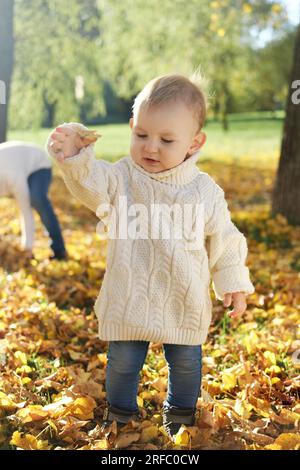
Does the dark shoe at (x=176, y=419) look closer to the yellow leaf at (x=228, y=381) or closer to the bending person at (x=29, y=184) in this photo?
the yellow leaf at (x=228, y=381)

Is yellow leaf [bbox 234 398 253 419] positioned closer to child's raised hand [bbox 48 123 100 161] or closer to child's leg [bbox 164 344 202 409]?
child's leg [bbox 164 344 202 409]

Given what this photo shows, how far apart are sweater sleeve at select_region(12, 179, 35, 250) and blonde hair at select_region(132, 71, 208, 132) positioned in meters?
3.12

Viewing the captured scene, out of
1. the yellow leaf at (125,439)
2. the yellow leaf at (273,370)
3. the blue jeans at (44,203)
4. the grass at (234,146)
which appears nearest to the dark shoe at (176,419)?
the yellow leaf at (125,439)

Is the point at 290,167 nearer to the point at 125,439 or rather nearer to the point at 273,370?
the point at 273,370

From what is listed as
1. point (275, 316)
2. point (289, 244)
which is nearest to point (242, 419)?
point (275, 316)

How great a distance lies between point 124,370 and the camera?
2.53m

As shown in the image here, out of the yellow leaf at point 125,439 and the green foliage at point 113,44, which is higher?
the green foliage at point 113,44

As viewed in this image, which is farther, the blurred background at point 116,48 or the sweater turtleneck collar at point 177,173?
the blurred background at point 116,48

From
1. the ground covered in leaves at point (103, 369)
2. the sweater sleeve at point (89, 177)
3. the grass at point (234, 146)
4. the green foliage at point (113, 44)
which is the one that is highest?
the green foliage at point (113, 44)

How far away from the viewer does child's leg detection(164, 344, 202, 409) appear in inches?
101

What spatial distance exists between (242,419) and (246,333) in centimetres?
110

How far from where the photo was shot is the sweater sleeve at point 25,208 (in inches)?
208

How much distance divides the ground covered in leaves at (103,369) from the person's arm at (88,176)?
1.06 metres
